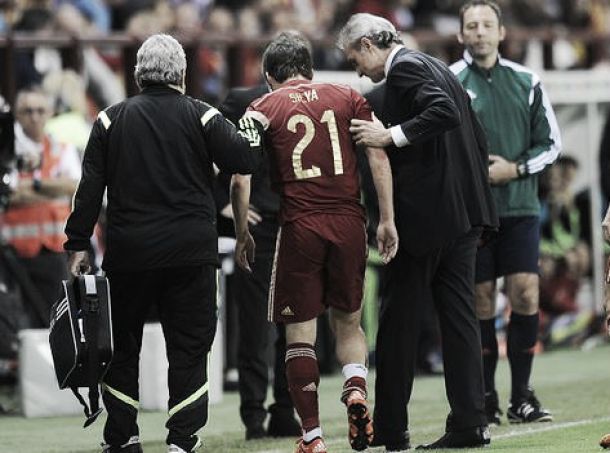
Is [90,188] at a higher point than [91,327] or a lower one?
higher

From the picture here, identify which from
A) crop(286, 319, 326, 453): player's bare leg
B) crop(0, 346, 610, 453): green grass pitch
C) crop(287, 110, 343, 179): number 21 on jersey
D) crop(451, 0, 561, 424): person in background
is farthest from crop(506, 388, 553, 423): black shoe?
crop(287, 110, 343, 179): number 21 on jersey

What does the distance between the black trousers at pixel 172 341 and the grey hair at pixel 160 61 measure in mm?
942

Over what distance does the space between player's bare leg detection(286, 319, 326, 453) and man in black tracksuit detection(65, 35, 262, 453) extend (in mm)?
420

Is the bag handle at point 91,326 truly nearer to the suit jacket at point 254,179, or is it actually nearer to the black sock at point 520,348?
the suit jacket at point 254,179

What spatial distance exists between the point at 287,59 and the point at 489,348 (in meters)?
2.70

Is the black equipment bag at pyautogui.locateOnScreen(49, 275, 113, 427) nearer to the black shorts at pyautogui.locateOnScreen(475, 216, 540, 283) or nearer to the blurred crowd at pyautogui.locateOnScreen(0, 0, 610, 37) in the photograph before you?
the black shorts at pyautogui.locateOnScreen(475, 216, 540, 283)

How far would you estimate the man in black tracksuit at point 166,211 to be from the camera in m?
8.55

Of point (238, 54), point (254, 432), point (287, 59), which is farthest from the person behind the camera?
point (238, 54)

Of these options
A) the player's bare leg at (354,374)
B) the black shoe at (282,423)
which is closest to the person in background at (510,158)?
the black shoe at (282,423)

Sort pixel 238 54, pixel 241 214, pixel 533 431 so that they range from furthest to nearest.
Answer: pixel 238 54
pixel 533 431
pixel 241 214

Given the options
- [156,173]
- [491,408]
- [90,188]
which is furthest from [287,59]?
[491,408]

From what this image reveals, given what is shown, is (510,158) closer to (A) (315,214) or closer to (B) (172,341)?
(A) (315,214)

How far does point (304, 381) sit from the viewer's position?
8.63 m

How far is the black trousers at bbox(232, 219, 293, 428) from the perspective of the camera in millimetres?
10281
